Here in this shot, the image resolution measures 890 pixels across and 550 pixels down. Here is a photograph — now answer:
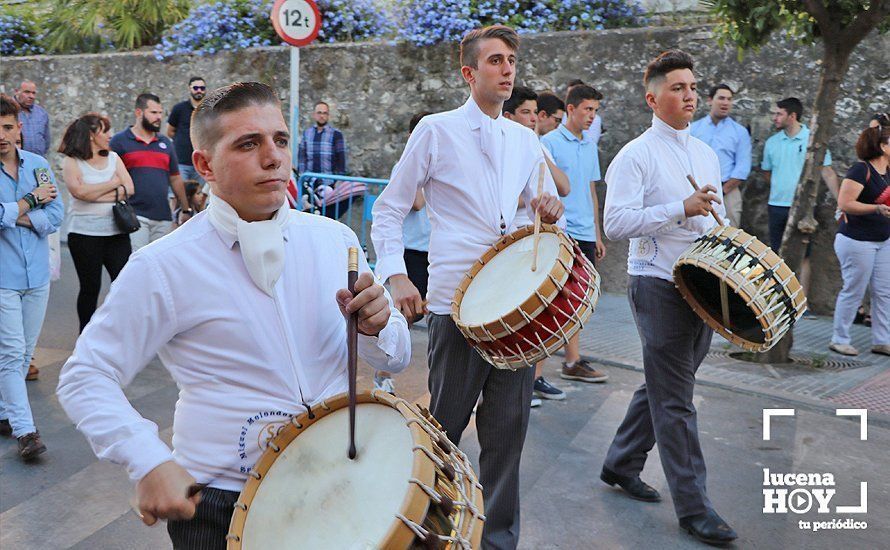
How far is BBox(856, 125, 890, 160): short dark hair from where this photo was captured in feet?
25.7

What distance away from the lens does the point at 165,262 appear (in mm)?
2158

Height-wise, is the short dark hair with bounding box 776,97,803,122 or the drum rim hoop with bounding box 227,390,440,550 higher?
the short dark hair with bounding box 776,97,803,122

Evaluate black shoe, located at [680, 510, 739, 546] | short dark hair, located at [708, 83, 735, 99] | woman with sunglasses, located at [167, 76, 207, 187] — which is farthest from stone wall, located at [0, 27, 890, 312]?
black shoe, located at [680, 510, 739, 546]

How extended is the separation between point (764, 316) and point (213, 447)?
2487 millimetres

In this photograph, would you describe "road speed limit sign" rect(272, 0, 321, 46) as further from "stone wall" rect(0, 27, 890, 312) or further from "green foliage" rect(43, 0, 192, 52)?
"green foliage" rect(43, 0, 192, 52)

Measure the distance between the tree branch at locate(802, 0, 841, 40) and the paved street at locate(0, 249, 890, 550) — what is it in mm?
2767

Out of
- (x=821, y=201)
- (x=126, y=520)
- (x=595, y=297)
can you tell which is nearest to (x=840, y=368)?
(x=821, y=201)

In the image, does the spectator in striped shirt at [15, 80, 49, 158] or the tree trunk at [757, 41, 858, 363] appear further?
the spectator in striped shirt at [15, 80, 49, 158]

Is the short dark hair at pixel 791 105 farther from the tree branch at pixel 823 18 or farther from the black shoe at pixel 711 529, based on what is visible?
the black shoe at pixel 711 529

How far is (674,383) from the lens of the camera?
4223mm

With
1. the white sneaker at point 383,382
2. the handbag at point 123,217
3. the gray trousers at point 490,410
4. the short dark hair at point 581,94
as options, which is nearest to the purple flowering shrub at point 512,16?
the short dark hair at point 581,94

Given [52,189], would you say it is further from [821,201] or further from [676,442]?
[821,201]

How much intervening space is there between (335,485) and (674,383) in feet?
8.60

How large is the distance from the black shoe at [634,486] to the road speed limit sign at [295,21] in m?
6.96
